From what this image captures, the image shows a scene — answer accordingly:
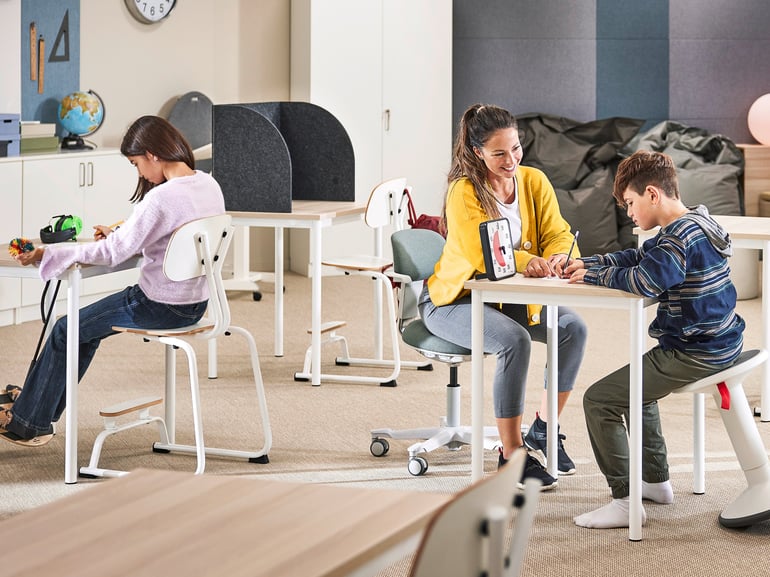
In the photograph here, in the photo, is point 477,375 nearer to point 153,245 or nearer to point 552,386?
point 552,386

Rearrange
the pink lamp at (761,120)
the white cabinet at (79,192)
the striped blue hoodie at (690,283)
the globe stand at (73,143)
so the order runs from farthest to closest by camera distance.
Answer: the pink lamp at (761,120) → the globe stand at (73,143) → the white cabinet at (79,192) → the striped blue hoodie at (690,283)

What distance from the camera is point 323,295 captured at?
24.2 ft

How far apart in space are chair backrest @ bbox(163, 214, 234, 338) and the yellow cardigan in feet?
2.17

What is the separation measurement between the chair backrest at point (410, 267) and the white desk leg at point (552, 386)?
1.55 feet

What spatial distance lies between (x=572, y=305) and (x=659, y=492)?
29.3 inches

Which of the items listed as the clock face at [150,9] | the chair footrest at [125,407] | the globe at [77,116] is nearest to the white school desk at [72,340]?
the chair footrest at [125,407]

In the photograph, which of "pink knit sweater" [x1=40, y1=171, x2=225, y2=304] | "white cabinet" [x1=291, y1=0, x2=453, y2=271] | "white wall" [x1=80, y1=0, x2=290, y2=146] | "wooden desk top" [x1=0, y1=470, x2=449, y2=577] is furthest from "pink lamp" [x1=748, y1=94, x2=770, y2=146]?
"wooden desk top" [x1=0, y1=470, x2=449, y2=577]

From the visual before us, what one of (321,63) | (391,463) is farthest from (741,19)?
(391,463)

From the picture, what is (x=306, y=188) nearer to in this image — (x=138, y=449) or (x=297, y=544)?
(x=138, y=449)

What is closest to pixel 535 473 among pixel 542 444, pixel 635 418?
pixel 542 444

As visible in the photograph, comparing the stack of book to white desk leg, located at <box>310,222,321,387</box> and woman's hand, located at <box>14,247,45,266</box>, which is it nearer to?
white desk leg, located at <box>310,222,321,387</box>

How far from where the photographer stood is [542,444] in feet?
12.6

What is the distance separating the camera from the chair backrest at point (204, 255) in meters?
3.62

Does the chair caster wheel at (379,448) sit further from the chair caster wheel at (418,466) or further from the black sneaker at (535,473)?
the black sneaker at (535,473)
